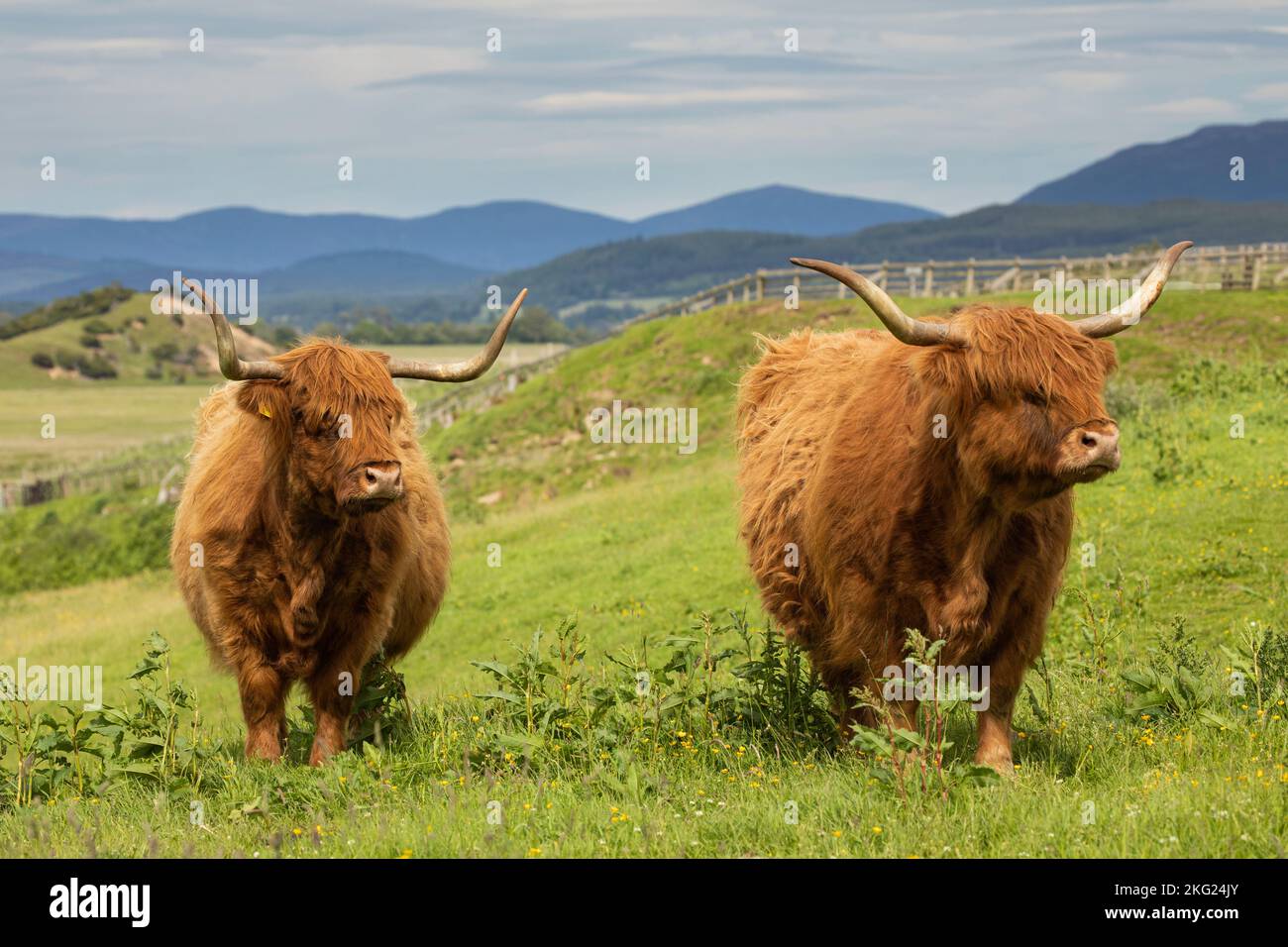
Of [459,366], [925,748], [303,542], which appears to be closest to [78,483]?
[459,366]

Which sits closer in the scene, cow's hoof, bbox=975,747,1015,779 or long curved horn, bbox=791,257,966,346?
long curved horn, bbox=791,257,966,346

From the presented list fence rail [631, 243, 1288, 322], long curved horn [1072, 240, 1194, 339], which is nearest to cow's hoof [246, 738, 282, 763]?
long curved horn [1072, 240, 1194, 339]

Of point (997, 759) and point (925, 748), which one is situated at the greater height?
point (925, 748)

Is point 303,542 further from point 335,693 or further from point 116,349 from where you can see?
point 116,349

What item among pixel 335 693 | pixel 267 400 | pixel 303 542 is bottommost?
pixel 335 693

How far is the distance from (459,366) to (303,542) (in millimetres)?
1450

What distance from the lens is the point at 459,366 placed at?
7.99 meters

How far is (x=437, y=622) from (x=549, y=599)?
161 centimetres

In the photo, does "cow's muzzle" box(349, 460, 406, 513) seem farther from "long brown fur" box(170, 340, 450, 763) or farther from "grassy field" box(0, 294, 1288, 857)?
"grassy field" box(0, 294, 1288, 857)

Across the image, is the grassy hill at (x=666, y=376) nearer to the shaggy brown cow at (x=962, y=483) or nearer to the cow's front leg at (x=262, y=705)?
the shaggy brown cow at (x=962, y=483)

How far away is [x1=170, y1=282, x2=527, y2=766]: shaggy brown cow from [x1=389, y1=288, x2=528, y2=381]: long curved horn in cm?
1

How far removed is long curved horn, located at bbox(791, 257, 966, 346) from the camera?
5848 millimetres

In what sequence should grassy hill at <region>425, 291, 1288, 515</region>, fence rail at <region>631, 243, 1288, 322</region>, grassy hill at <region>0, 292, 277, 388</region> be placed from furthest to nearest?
grassy hill at <region>0, 292, 277, 388</region> < fence rail at <region>631, 243, 1288, 322</region> < grassy hill at <region>425, 291, 1288, 515</region>
